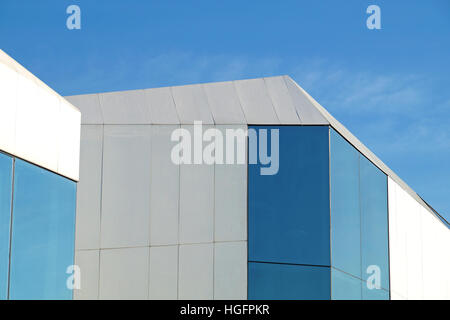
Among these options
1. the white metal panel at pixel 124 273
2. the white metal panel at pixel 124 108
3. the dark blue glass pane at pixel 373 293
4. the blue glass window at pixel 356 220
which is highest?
the white metal panel at pixel 124 108

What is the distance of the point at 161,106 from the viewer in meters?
23.1

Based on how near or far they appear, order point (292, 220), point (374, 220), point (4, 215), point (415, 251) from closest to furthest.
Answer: point (4, 215), point (292, 220), point (374, 220), point (415, 251)

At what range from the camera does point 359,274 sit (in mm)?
23516

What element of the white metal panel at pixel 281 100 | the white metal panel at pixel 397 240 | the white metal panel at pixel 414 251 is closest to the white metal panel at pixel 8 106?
the white metal panel at pixel 281 100

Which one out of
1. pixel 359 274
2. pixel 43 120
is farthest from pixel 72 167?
pixel 359 274

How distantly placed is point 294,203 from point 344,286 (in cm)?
307

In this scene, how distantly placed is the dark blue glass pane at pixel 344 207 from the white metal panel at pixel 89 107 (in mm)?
7552

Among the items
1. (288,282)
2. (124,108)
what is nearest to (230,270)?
(288,282)

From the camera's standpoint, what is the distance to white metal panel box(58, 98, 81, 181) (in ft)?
48.9

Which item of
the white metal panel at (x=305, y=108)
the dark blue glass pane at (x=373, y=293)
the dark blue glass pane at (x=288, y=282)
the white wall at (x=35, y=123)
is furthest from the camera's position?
the dark blue glass pane at (x=373, y=293)

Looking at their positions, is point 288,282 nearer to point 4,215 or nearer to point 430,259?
point 4,215

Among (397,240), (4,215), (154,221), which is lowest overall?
(4,215)

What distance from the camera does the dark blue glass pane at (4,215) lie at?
1243 cm

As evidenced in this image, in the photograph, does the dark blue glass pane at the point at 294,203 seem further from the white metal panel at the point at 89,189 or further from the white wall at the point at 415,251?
the white wall at the point at 415,251
